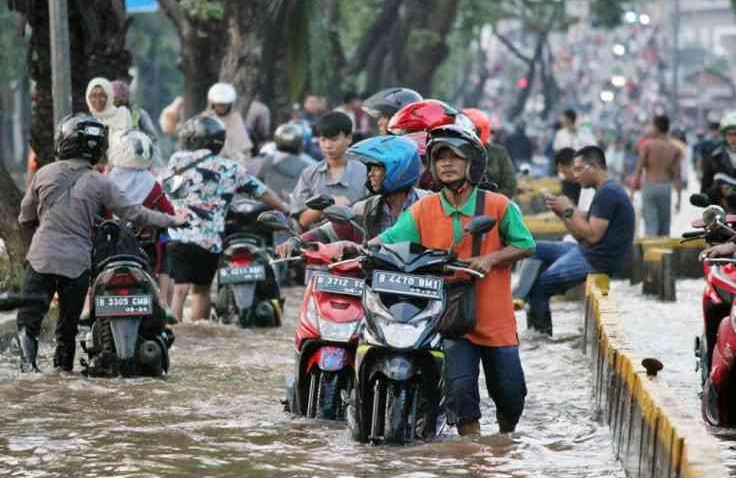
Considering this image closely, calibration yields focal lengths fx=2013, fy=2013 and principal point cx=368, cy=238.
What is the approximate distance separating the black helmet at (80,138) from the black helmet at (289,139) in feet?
22.2

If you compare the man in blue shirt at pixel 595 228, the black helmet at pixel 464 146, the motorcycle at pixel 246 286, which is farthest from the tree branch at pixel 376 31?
the black helmet at pixel 464 146

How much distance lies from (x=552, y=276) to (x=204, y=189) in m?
2.55

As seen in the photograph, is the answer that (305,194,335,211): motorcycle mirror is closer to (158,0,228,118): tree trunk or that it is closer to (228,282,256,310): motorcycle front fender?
(228,282,256,310): motorcycle front fender

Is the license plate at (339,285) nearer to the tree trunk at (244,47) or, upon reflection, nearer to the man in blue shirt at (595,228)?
the man in blue shirt at (595,228)

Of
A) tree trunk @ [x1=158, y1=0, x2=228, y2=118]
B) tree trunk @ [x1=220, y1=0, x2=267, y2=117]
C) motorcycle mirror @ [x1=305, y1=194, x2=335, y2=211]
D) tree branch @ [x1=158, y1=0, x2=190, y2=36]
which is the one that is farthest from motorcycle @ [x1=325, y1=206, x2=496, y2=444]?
tree branch @ [x1=158, y1=0, x2=190, y2=36]

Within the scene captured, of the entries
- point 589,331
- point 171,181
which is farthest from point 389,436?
point 171,181

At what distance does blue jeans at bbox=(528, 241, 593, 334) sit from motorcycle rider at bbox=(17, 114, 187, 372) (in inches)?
146

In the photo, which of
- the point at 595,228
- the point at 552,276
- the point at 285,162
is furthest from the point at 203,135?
the point at 285,162

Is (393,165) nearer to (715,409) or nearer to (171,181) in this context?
(715,409)

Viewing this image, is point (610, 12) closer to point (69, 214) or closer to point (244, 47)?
point (244, 47)

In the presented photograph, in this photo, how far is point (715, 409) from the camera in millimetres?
9852

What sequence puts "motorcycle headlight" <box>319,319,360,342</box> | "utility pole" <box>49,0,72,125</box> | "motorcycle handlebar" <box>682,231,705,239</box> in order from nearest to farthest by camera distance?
"motorcycle headlight" <box>319,319,360,342</box> → "motorcycle handlebar" <box>682,231,705,239</box> → "utility pole" <box>49,0,72,125</box>

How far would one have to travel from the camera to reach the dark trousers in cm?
1141

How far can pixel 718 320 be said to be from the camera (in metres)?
10.4
